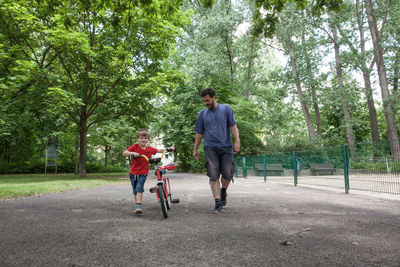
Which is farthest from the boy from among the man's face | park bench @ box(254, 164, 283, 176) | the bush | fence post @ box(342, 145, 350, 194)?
the bush

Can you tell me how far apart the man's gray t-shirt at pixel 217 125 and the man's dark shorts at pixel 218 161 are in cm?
9

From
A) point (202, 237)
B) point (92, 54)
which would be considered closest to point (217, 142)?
point (202, 237)

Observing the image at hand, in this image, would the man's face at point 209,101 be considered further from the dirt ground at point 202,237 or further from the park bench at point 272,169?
the park bench at point 272,169

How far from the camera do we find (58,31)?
35.4ft

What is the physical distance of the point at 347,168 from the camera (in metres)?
7.34

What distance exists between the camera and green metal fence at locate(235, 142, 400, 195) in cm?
604

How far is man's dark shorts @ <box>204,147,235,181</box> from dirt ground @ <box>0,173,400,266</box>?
707mm

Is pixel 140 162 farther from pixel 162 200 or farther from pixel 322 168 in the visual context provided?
pixel 322 168

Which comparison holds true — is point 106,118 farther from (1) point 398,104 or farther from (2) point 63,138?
(1) point 398,104

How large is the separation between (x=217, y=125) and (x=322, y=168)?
20.6ft

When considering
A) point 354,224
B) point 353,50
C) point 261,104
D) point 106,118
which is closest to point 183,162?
point 261,104

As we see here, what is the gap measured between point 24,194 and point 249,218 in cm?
648

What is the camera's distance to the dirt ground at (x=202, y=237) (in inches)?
92.0

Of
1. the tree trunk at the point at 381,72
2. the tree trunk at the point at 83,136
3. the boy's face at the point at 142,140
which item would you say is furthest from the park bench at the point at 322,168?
the tree trunk at the point at 381,72
